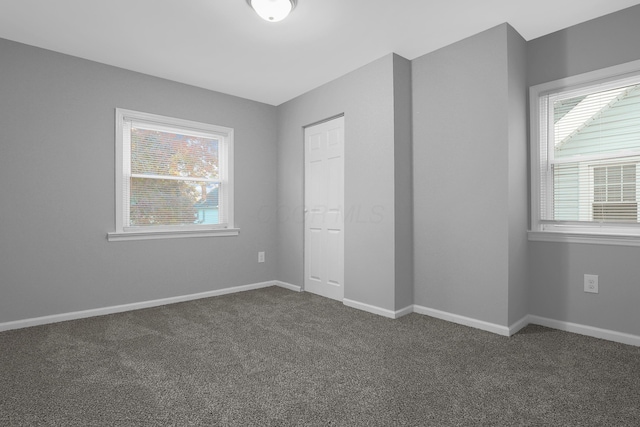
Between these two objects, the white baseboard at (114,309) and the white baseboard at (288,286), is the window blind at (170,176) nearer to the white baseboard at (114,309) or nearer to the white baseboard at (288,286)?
the white baseboard at (114,309)

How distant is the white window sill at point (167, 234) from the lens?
135 inches

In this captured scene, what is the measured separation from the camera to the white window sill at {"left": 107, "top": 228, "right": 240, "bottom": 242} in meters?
3.44

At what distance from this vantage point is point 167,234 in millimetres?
3758

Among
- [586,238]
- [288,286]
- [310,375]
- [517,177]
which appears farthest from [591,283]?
[288,286]

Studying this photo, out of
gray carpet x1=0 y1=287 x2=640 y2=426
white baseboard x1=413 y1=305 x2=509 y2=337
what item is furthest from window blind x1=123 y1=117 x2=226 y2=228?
white baseboard x1=413 y1=305 x2=509 y2=337

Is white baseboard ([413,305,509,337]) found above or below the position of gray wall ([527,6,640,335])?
below

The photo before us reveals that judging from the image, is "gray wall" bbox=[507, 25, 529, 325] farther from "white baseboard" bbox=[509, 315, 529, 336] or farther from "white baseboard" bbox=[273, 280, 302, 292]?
"white baseboard" bbox=[273, 280, 302, 292]

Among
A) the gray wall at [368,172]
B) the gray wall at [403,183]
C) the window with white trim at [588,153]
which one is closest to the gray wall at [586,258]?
the window with white trim at [588,153]

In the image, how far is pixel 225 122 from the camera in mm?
4234

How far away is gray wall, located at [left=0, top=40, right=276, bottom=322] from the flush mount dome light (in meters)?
1.88

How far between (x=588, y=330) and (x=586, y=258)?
563 mm

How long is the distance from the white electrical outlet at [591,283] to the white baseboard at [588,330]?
291 millimetres

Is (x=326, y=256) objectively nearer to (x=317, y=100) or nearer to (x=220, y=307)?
(x=220, y=307)

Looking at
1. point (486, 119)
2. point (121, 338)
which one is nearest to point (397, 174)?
point (486, 119)
